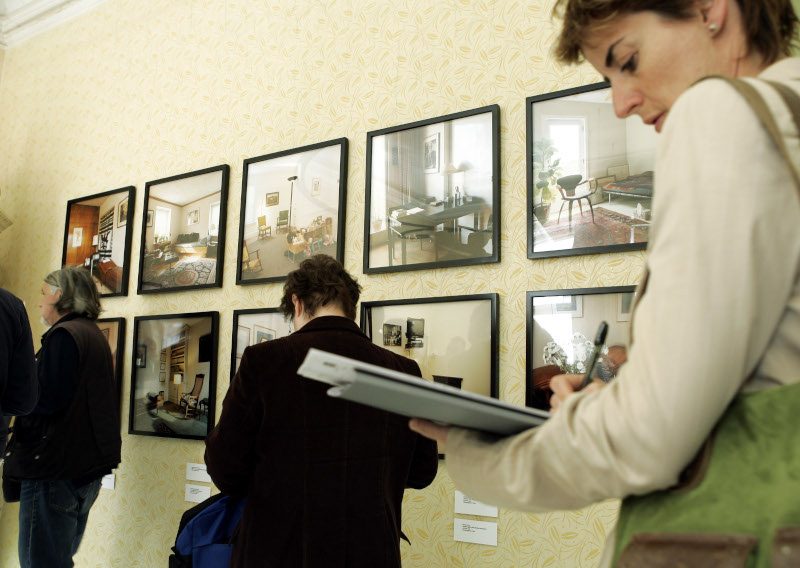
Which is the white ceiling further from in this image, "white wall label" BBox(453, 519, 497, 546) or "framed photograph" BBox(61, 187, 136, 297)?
"white wall label" BBox(453, 519, 497, 546)

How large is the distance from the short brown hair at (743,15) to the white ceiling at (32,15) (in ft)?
14.5

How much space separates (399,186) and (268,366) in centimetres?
121

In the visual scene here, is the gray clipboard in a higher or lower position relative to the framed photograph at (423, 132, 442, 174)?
lower

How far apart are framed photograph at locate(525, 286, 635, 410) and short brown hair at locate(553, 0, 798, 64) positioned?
1467 mm

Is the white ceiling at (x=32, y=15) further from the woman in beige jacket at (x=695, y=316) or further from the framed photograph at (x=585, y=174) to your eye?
the woman in beige jacket at (x=695, y=316)

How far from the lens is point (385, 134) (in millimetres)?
2893

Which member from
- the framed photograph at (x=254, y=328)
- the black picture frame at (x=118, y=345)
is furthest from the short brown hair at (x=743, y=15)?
the black picture frame at (x=118, y=345)

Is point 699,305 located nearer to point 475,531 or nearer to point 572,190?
point 572,190

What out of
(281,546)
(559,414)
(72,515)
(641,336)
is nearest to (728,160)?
(641,336)

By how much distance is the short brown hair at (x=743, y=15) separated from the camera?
75 centimetres

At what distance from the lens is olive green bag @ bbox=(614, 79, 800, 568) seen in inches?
21.5

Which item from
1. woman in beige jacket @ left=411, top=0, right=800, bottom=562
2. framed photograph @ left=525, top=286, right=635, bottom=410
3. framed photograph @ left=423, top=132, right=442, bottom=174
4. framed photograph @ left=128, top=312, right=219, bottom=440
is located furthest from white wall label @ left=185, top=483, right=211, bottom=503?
woman in beige jacket @ left=411, top=0, right=800, bottom=562

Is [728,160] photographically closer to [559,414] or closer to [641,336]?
[641,336]

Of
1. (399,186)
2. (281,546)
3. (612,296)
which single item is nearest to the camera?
(281,546)
